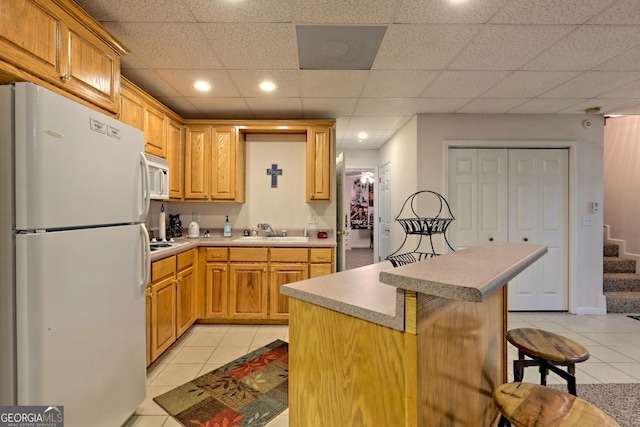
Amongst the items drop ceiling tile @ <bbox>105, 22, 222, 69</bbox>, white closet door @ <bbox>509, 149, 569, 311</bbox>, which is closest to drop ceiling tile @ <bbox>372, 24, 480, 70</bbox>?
drop ceiling tile @ <bbox>105, 22, 222, 69</bbox>

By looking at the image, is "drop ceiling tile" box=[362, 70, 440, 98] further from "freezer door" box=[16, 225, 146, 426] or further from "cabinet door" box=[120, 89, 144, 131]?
"freezer door" box=[16, 225, 146, 426]

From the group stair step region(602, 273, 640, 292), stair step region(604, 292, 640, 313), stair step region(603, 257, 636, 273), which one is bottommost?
stair step region(604, 292, 640, 313)

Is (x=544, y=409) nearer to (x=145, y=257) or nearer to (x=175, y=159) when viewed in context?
(x=145, y=257)

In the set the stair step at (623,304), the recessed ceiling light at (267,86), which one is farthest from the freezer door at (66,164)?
the stair step at (623,304)

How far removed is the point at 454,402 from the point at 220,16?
2.34 m

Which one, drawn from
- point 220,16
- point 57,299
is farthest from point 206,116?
point 57,299

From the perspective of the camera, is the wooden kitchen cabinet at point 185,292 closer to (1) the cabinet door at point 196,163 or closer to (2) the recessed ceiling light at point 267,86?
(1) the cabinet door at point 196,163

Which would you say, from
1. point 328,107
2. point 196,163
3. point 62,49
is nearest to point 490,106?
point 328,107

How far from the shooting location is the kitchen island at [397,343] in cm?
81

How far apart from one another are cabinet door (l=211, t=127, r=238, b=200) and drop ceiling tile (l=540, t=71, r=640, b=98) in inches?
136

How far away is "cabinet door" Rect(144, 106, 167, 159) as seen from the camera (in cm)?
260

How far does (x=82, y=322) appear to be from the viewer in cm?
128

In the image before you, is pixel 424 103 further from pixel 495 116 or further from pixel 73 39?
pixel 73 39

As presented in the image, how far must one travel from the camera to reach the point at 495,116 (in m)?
3.46
